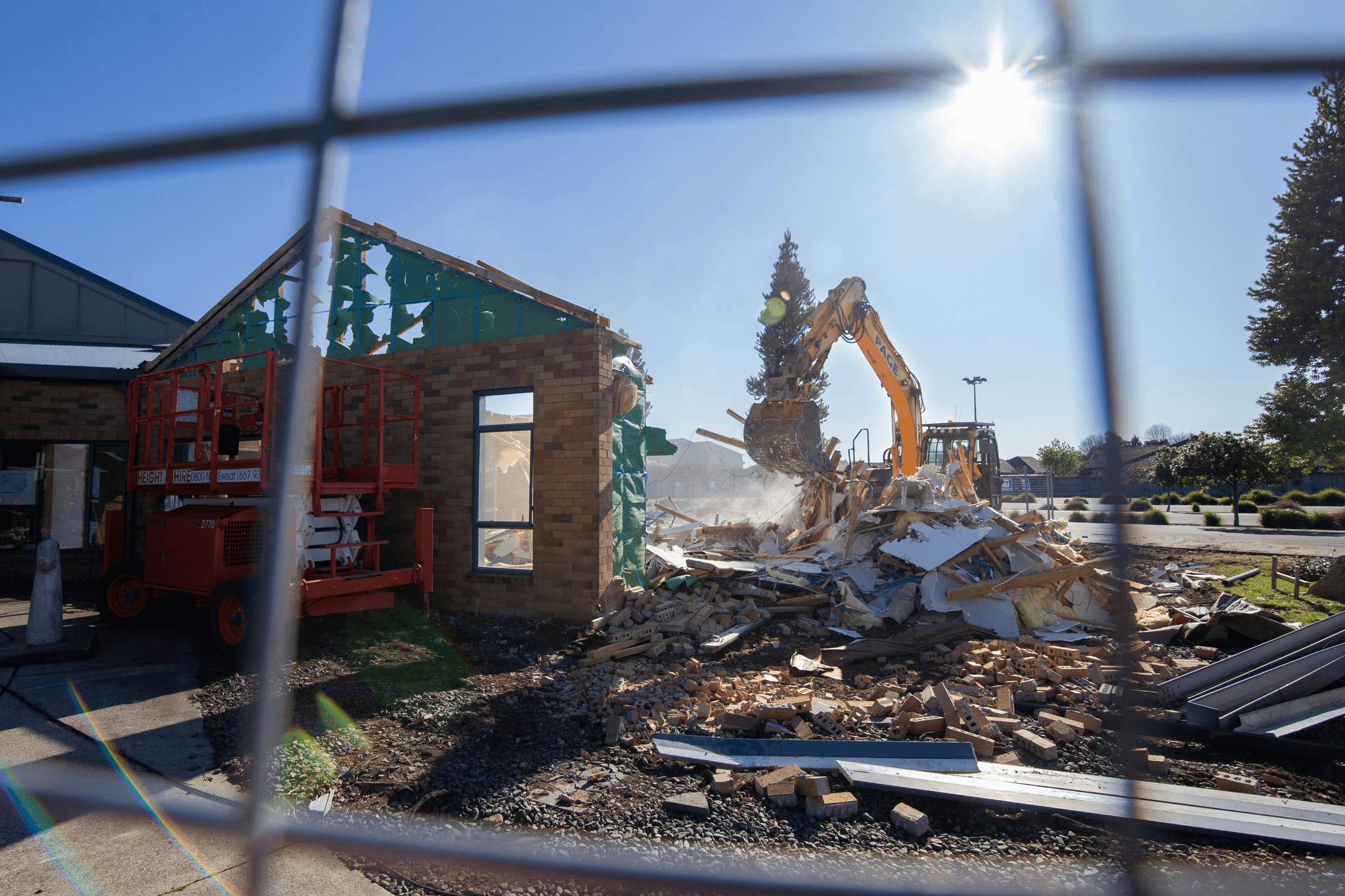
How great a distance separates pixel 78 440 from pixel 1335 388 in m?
31.7

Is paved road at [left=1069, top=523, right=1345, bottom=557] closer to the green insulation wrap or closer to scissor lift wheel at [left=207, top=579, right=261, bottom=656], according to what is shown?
the green insulation wrap

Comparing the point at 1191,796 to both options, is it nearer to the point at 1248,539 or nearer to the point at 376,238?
the point at 376,238

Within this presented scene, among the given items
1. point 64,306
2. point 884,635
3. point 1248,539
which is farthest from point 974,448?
point 64,306

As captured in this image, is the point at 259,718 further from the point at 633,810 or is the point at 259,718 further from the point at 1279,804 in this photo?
the point at 1279,804

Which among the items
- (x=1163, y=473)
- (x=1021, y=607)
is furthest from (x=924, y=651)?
(x=1163, y=473)

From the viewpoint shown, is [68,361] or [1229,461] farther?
[1229,461]

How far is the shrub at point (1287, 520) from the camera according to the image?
925 inches

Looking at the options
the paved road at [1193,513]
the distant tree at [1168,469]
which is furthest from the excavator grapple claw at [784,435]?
the distant tree at [1168,469]

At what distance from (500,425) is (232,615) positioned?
362 cm

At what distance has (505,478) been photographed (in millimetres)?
9539

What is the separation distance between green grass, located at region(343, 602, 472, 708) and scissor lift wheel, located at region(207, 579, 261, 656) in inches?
38.3

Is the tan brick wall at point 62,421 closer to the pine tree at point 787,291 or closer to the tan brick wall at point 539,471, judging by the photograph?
the tan brick wall at point 539,471

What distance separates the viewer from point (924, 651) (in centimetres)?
729

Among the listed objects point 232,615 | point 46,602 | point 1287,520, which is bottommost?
point 232,615
